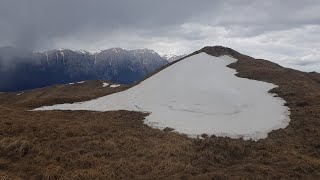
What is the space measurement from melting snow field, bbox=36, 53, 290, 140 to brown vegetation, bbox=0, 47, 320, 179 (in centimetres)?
220

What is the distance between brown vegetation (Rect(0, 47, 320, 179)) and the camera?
810 inches

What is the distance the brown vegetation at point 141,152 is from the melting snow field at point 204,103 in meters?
2.20

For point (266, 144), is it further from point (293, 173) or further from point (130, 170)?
point (130, 170)

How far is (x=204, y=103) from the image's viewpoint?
1663 inches

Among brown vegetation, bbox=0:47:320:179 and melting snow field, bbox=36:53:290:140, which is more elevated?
melting snow field, bbox=36:53:290:140

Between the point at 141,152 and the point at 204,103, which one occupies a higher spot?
the point at 204,103

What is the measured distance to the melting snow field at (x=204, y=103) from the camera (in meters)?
32.5

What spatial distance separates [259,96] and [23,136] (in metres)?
27.6

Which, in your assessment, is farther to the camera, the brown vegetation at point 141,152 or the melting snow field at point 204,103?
the melting snow field at point 204,103

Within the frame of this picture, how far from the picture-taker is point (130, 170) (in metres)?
21.0

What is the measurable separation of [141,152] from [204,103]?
750 inches

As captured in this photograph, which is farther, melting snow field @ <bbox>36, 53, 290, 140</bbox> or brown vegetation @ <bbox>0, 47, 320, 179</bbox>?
melting snow field @ <bbox>36, 53, 290, 140</bbox>

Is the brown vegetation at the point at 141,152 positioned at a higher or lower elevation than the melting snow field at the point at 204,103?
lower

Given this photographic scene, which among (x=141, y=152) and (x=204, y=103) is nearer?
(x=141, y=152)
